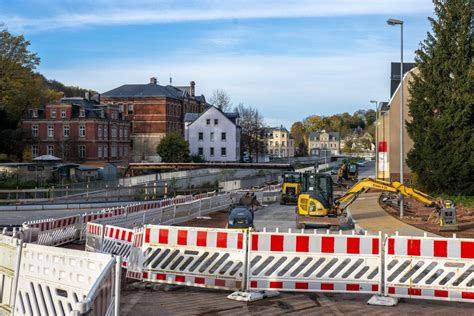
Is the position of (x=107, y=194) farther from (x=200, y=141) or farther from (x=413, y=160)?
(x=200, y=141)

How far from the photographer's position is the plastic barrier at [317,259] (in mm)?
11891

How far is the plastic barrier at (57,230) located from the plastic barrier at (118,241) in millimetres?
3617

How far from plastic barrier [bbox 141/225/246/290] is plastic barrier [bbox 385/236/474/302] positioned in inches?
121

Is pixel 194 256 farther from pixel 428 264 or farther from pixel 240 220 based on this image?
pixel 240 220

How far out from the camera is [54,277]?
867cm

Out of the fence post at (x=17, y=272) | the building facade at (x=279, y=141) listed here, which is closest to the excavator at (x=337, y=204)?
the fence post at (x=17, y=272)

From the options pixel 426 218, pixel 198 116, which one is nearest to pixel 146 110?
pixel 198 116

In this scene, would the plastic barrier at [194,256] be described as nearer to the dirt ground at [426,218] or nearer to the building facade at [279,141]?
the dirt ground at [426,218]

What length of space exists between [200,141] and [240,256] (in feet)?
266

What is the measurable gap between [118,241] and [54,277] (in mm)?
6364

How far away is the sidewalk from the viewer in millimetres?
23109

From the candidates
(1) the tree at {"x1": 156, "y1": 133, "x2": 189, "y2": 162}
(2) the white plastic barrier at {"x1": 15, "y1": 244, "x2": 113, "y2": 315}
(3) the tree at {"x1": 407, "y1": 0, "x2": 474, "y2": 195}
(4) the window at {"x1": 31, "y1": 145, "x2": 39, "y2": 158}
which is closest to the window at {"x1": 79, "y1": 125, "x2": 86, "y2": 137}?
(4) the window at {"x1": 31, "y1": 145, "x2": 39, "y2": 158}

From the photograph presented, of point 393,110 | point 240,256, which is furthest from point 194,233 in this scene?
point 393,110

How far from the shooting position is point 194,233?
41.7 feet
